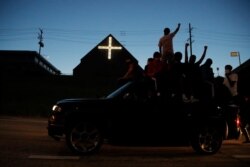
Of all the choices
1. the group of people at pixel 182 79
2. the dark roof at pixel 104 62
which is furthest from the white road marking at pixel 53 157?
the dark roof at pixel 104 62

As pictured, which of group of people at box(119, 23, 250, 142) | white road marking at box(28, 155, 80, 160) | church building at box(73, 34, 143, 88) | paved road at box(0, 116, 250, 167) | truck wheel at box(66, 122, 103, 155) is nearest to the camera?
paved road at box(0, 116, 250, 167)

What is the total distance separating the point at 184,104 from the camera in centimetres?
825

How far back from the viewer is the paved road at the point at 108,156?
6.87 m

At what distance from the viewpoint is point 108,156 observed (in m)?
7.67

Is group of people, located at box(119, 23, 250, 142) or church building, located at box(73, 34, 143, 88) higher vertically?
church building, located at box(73, 34, 143, 88)

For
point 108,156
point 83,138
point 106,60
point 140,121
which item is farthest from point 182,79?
point 106,60

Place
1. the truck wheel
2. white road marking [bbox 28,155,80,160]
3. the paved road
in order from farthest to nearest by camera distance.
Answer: the truck wheel < white road marking [bbox 28,155,80,160] < the paved road

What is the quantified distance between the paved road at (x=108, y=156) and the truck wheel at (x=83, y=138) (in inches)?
7.9

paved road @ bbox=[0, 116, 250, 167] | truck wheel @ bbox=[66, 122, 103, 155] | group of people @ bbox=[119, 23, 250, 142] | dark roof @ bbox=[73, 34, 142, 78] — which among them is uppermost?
dark roof @ bbox=[73, 34, 142, 78]

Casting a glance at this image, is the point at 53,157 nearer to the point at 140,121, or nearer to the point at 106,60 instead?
the point at 140,121

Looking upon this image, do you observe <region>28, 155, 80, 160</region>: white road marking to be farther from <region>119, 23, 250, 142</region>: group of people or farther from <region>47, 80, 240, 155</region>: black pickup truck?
<region>119, 23, 250, 142</region>: group of people

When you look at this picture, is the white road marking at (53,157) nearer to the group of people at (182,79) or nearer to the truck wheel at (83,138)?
the truck wheel at (83,138)

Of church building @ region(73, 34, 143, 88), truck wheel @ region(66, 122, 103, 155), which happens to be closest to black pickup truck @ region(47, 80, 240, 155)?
truck wheel @ region(66, 122, 103, 155)

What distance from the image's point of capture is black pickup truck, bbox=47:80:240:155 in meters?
7.64
